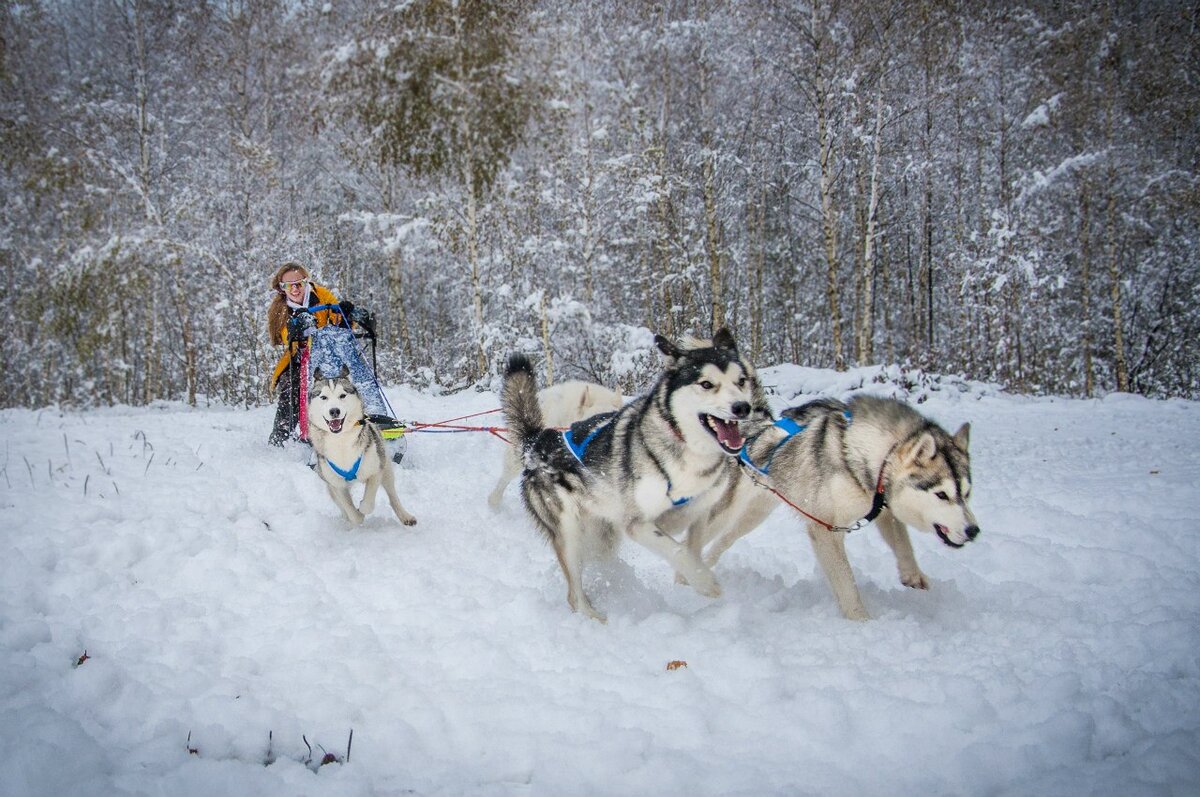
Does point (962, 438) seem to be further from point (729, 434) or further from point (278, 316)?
point (278, 316)

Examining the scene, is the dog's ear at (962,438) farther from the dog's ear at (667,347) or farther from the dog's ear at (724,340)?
the dog's ear at (667,347)

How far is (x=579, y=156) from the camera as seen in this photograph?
483 inches

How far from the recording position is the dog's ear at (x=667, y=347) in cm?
275

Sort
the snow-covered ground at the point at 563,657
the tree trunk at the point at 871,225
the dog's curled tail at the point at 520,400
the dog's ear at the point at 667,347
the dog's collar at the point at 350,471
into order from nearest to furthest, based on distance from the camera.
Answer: the snow-covered ground at the point at 563,657 < the dog's ear at the point at 667,347 < the dog's curled tail at the point at 520,400 < the dog's collar at the point at 350,471 < the tree trunk at the point at 871,225

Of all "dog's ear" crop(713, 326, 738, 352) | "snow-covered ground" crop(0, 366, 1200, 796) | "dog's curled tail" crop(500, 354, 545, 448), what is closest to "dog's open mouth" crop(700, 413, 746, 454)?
"dog's ear" crop(713, 326, 738, 352)

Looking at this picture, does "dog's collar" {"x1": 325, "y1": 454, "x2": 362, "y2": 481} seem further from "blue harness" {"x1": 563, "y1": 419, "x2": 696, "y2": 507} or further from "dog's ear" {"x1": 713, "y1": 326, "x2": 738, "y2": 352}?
"dog's ear" {"x1": 713, "y1": 326, "x2": 738, "y2": 352}

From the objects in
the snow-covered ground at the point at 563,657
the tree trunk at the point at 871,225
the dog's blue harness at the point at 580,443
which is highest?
the tree trunk at the point at 871,225

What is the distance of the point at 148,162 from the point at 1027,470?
15.4 meters

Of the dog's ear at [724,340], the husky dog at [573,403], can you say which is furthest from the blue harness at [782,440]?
the husky dog at [573,403]

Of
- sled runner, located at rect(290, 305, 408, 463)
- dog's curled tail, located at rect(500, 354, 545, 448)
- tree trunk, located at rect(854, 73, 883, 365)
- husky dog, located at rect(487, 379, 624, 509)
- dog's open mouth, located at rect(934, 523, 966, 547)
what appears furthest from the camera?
tree trunk, located at rect(854, 73, 883, 365)

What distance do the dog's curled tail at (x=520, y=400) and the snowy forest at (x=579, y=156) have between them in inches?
276

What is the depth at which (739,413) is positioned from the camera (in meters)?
2.47

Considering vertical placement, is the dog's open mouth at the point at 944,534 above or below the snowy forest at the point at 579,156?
below

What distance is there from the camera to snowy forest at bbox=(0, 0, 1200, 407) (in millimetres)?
10328
